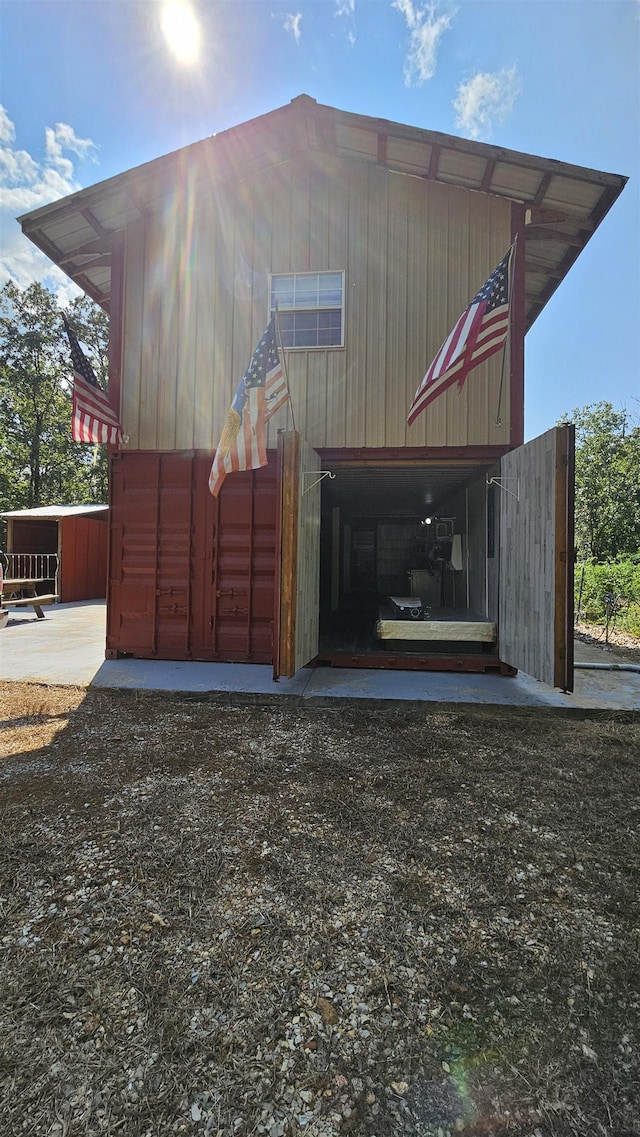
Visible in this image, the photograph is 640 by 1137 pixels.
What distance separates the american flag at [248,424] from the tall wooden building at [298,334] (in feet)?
2.70

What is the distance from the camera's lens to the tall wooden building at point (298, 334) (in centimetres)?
592

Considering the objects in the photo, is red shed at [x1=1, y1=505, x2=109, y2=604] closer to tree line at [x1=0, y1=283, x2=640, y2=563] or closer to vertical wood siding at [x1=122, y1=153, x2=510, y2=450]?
vertical wood siding at [x1=122, y1=153, x2=510, y2=450]

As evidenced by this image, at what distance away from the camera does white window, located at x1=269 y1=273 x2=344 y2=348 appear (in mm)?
6281

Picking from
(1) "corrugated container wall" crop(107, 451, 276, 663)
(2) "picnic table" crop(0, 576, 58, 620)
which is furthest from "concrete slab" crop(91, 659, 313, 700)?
(2) "picnic table" crop(0, 576, 58, 620)

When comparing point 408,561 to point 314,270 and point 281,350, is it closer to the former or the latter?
point 314,270

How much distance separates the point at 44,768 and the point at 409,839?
2533mm

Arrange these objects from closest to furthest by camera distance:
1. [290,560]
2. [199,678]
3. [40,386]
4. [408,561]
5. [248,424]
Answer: [248,424], [290,560], [199,678], [408,561], [40,386]

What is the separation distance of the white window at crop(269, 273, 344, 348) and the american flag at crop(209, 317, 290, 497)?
1497 millimetres

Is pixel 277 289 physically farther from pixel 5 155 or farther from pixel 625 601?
pixel 5 155

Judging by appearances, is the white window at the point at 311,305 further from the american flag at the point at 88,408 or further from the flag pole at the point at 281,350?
the american flag at the point at 88,408

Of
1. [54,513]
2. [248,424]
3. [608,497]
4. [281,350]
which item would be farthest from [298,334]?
[608,497]

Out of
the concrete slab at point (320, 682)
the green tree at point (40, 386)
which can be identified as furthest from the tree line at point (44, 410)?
the concrete slab at point (320, 682)

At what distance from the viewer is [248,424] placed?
4906mm

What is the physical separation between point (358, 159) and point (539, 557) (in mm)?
5655
